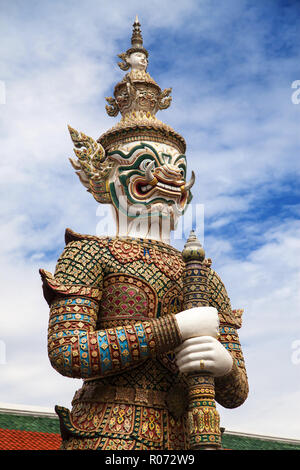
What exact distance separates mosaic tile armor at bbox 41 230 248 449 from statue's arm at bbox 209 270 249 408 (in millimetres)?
10

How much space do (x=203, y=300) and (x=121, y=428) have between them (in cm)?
116

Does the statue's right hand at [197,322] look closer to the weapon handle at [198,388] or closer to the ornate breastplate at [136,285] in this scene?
the weapon handle at [198,388]

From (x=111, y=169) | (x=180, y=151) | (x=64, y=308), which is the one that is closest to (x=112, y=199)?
(x=111, y=169)

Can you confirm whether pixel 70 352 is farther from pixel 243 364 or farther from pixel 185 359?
pixel 243 364

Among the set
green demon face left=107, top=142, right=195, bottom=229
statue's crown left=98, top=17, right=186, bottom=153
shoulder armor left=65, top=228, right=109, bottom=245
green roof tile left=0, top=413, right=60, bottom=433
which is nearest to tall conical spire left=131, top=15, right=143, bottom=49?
statue's crown left=98, top=17, right=186, bottom=153

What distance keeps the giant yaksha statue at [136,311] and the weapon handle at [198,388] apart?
0.06ft

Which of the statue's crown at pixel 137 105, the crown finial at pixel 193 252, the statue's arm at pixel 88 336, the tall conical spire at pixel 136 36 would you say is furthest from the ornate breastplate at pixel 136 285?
the tall conical spire at pixel 136 36

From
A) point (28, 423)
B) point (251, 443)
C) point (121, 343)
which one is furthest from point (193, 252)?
point (251, 443)

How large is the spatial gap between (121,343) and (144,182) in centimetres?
158

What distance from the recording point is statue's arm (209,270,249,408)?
5.57 m

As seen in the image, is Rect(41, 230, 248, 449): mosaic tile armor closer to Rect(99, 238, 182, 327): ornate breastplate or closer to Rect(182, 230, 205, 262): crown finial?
Rect(99, 238, 182, 327): ornate breastplate

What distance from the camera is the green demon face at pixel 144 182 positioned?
5965 millimetres

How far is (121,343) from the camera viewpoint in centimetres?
505
